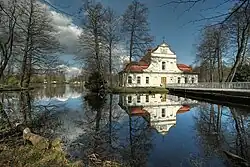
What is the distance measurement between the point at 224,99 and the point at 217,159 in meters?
15.3

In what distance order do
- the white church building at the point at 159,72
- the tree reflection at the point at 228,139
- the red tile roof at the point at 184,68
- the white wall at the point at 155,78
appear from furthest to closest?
the red tile roof at the point at 184,68 → the white church building at the point at 159,72 → the white wall at the point at 155,78 → the tree reflection at the point at 228,139

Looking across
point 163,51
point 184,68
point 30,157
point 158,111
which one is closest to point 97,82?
point 158,111

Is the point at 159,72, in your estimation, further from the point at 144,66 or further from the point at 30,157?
the point at 30,157

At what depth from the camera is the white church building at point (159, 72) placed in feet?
129

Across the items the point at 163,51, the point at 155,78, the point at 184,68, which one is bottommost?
the point at 155,78

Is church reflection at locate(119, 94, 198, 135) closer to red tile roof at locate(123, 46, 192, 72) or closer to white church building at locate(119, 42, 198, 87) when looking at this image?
red tile roof at locate(123, 46, 192, 72)

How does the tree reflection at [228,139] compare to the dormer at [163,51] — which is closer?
the tree reflection at [228,139]

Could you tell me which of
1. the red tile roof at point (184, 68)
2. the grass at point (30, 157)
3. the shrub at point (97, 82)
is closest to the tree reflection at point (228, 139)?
the grass at point (30, 157)

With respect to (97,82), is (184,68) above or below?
above

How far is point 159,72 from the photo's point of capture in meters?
41.1

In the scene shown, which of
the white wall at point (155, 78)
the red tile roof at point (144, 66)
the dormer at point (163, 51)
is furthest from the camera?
the dormer at point (163, 51)

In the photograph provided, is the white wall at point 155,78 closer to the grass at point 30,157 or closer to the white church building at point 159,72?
the white church building at point 159,72

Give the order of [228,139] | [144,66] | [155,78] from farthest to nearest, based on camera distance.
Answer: [155,78]
[144,66]
[228,139]

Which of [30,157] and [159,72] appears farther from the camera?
[159,72]
